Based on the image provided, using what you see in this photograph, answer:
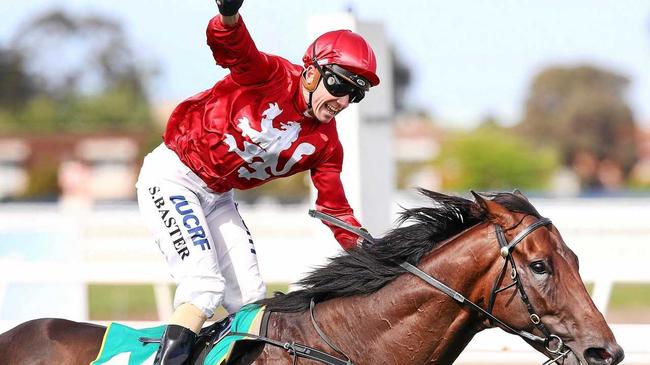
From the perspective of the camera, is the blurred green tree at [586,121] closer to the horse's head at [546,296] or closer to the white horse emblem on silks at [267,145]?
the white horse emblem on silks at [267,145]

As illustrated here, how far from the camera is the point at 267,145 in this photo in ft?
12.9

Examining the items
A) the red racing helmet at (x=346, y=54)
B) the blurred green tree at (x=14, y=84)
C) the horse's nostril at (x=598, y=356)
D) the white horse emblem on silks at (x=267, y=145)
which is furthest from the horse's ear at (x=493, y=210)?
the blurred green tree at (x=14, y=84)

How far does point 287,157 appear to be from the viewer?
400 cm

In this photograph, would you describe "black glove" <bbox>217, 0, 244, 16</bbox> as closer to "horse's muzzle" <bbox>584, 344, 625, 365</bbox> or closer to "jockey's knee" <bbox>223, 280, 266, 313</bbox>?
"jockey's knee" <bbox>223, 280, 266, 313</bbox>

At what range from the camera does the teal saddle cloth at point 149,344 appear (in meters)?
3.57

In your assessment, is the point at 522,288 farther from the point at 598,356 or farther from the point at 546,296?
the point at 598,356

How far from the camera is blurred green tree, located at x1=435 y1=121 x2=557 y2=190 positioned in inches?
1561

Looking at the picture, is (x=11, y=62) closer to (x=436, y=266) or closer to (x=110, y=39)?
(x=110, y=39)

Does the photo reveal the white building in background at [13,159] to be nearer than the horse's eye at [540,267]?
No

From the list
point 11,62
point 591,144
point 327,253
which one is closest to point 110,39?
point 11,62

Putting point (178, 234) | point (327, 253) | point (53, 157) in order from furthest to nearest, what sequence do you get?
point (53, 157), point (327, 253), point (178, 234)

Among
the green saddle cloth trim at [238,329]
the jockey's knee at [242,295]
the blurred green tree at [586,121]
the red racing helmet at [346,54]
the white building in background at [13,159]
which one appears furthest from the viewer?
the blurred green tree at [586,121]

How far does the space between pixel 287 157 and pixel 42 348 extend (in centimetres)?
117

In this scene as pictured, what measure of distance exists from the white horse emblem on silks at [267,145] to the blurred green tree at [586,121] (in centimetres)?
4469
